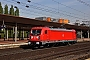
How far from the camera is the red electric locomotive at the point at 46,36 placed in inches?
1020

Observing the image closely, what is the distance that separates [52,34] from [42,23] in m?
17.0

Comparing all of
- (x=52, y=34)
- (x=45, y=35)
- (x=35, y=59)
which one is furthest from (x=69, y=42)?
(x=35, y=59)

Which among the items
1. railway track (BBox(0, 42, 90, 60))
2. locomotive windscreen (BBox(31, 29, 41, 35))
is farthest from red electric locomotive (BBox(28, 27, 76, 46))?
railway track (BBox(0, 42, 90, 60))

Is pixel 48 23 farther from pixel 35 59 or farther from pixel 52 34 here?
pixel 35 59

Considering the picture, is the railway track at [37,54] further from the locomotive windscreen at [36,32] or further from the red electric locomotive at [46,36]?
the locomotive windscreen at [36,32]

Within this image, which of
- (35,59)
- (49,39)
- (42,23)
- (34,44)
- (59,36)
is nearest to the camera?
(35,59)

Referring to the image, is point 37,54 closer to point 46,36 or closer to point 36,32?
point 36,32

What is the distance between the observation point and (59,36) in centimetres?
3112

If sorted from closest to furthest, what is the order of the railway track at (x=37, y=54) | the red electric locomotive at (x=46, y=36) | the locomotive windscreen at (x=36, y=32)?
1. the railway track at (x=37, y=54)
2. the red electric locomotive at (x=46, y=36)
3. the locomotive windscreen at (x=36, y=32)

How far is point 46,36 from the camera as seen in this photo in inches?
1074

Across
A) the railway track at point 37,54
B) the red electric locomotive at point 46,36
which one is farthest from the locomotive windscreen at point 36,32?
the railway track at point 37,54

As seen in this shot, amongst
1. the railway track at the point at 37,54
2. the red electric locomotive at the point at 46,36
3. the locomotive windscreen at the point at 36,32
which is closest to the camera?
the railway track at the point at 37,54

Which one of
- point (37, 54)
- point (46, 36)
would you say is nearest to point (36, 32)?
point (46, 36)

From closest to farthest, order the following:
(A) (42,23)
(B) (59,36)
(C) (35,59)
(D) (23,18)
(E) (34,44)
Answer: (C) (35,59)
(E) (34,44)
(B) (59,36)
(D) (23,18)
(A) (42,23)
